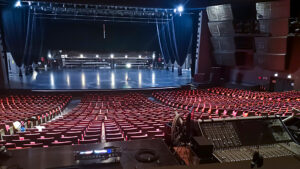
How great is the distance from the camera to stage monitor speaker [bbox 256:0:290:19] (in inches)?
648

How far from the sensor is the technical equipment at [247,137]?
8.33 ft

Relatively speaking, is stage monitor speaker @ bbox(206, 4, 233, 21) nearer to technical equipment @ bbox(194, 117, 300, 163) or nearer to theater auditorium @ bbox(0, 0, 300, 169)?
theater auditorium @ bbox(0, 0, 300, 169)

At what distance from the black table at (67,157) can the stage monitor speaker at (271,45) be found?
20.0m

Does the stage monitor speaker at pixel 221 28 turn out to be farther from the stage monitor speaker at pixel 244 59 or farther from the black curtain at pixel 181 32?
the stage monitor speaker at pixel 244 59

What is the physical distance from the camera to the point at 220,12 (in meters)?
21.3

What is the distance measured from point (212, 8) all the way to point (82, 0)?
14.3m

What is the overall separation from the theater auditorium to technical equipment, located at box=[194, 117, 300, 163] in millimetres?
15

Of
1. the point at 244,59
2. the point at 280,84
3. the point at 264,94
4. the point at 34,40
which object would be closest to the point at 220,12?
the point at 244,59

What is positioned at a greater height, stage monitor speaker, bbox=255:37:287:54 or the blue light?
the blue light

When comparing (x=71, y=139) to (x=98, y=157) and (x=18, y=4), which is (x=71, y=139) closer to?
(x=98, y=157)

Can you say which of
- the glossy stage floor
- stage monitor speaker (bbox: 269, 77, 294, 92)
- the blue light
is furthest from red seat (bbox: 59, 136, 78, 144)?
stage monitor speaker (bbox: 269, 77, 294, 92)

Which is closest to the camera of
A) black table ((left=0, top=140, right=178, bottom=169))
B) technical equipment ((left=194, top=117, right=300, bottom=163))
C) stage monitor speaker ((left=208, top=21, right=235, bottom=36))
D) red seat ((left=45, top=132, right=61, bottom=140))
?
black table ((left=0, top=140, right=178, bottom=169))

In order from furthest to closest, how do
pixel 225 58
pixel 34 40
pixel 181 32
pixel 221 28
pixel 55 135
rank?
pixel 34 40 < pixel 181 32 < pixel 225 58 < pixel 221 28 < pixel 55 135

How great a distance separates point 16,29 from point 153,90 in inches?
617
